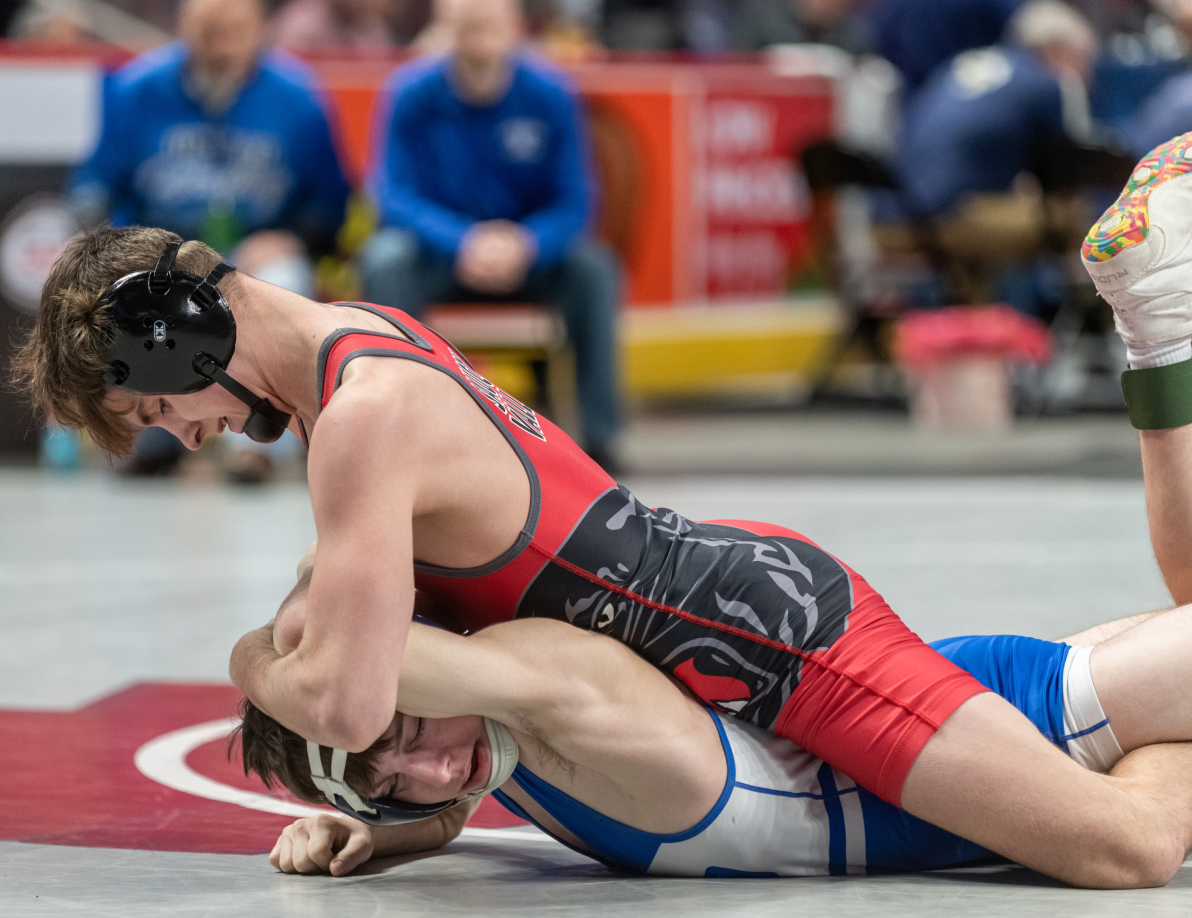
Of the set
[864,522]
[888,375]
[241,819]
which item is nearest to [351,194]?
[864,522]

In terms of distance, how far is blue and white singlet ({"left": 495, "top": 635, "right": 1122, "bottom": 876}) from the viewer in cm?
226

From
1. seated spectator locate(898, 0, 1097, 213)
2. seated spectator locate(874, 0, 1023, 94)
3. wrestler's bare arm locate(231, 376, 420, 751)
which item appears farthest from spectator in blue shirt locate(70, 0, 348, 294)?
wrestler's bare arm locate(231, 376, 420, 751)

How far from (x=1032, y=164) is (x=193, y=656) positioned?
5738 mm

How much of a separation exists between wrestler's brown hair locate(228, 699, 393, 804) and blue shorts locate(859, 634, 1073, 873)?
66cm

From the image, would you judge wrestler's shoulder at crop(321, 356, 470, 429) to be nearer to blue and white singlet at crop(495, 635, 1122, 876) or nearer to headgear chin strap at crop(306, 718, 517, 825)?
headgear chin strap at crop(306, 718, 517, 825)

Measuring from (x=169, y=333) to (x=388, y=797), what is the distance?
2.15 ft

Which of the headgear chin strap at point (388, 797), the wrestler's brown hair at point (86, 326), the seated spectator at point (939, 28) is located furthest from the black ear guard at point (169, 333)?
the seated spectator at point (939, 28)

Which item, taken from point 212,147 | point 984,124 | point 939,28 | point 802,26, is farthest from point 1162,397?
point 802,26

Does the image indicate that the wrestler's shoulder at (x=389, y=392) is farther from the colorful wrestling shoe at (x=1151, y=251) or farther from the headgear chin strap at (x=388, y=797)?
the colorful wrestling shoe at (x=1151, y=251)

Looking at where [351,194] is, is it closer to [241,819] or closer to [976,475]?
[976,475]

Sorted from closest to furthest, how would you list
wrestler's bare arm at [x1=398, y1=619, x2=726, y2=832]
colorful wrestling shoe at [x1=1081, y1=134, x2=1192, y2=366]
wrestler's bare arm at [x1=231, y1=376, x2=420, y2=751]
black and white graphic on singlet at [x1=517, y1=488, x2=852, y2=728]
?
wrestler's bare arm at [x1=231, y1=376, x2=420, y2=751], wrestler's bare arm at [x1=398, y1=619, x2=726, y2=832], black and white graphic on singlet at [x1=517, y1=488, x2=852, y2=728], colorful wrestling shoe at [x1=1081, y1=134, x2=1192, y2=366]

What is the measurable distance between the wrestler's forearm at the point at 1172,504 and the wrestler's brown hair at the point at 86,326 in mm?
1463

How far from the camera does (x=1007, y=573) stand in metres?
4.55

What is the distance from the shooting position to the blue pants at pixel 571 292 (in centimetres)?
664
